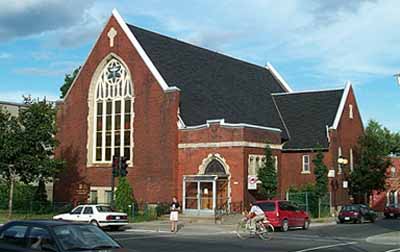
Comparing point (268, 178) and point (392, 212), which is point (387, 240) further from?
point (392, 212)

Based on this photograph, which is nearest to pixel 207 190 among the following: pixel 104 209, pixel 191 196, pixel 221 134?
pixel 191 196

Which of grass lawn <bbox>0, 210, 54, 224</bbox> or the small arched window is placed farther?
the small arched window

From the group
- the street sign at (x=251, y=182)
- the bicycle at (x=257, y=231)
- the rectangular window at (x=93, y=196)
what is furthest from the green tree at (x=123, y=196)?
the bicycle at (x=257, y=231)

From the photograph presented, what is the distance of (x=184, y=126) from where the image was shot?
44.2 meters

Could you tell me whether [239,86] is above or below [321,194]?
above

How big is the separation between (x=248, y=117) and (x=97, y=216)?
2027 centimetres

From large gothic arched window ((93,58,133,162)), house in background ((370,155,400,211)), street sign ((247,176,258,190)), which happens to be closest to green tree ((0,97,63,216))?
large gothic arched window ((93,58,133,162))

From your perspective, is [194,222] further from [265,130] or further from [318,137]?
[318,137]

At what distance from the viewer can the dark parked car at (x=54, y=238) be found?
34.7ft

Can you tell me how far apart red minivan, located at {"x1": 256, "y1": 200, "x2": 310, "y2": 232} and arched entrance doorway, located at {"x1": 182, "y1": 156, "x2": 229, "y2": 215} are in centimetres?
819

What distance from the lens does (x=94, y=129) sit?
49281 millimetres

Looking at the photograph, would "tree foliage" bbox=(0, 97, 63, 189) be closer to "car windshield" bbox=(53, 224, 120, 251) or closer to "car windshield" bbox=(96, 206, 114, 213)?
"car windshield" bbox=(96, 206, 114, 213)

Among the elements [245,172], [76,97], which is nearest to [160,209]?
[245,172]

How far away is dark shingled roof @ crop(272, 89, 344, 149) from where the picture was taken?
163 feet
